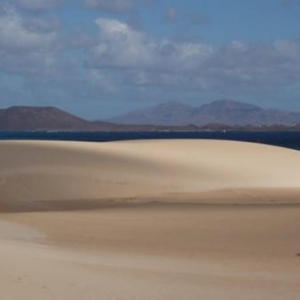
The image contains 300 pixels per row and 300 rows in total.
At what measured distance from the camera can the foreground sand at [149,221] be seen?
12234 millimetres

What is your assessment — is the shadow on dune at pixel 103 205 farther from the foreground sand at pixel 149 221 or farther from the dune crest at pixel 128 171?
the dune crest at pixel 128 171

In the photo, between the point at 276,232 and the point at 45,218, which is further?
the point at 45,218

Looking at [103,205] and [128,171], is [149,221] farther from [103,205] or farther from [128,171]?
[128,171]

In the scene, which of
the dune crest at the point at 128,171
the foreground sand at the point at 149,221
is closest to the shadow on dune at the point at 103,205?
the foreground sand at the point at 149,221

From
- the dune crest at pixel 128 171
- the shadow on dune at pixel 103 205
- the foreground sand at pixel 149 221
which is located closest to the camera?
the foreground sand at pixel 149 221

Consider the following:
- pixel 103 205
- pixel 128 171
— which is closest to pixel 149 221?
pixel 103 205

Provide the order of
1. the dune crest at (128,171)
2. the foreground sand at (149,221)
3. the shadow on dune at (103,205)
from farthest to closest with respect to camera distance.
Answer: the dune crest at (128,171) → the shadow on dune at (103,205) → the foreground sand at (149,221)

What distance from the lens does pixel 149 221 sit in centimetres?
2308

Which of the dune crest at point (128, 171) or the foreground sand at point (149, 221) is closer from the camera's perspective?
the foreground sand at point (149, 221)

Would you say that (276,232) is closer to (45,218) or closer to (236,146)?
(45,218)

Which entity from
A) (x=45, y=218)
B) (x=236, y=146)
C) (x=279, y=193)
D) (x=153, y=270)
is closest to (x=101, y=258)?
(x=153, y=270)

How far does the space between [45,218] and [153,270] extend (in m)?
9.68

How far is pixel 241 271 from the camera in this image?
48.4ft

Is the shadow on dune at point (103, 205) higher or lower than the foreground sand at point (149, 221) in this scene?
lower
